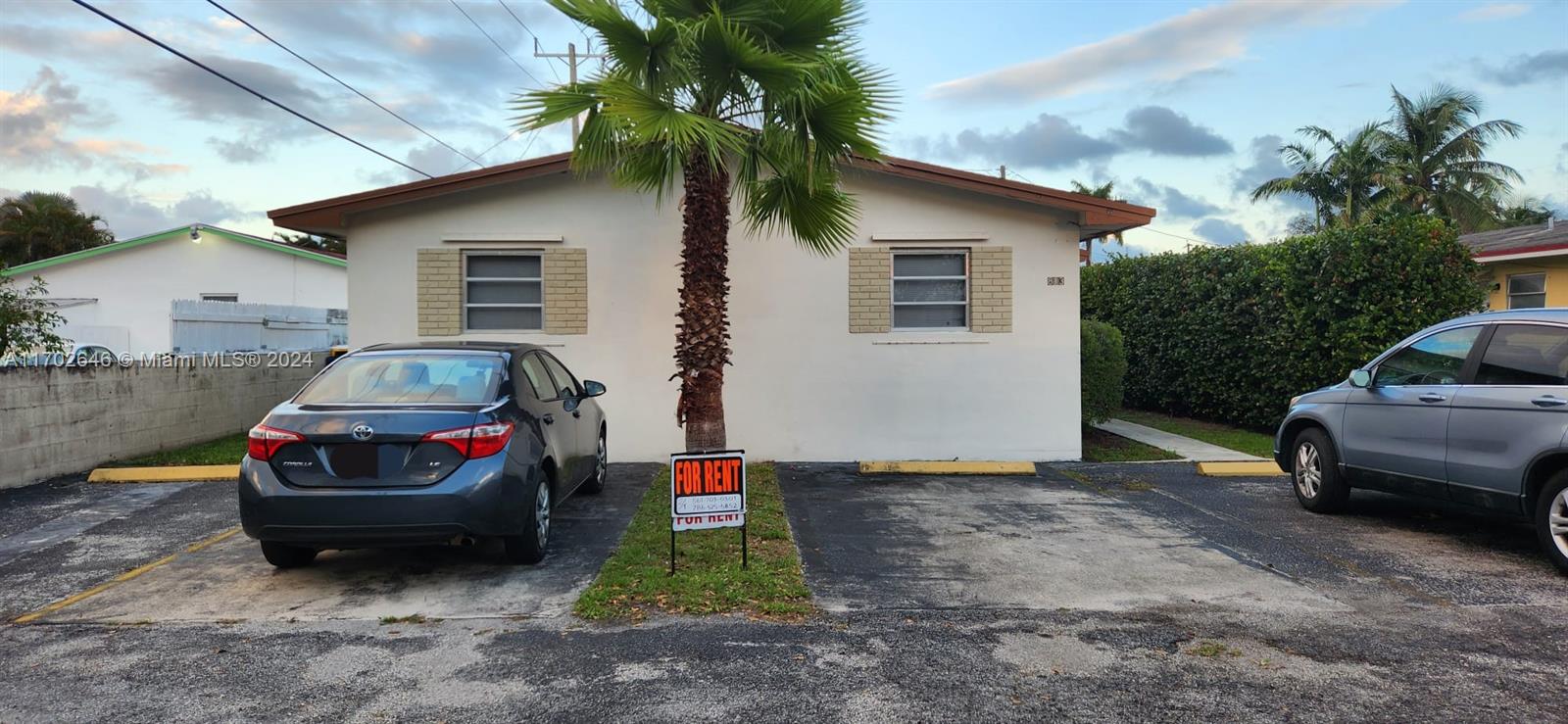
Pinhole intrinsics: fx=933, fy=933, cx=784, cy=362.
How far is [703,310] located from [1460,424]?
567 centimetres

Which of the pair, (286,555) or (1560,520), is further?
(286,555)

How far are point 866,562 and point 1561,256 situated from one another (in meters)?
17.6

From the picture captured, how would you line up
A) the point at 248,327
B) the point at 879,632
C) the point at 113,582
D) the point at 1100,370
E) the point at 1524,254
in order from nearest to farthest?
1. the point at 879,632
2. the point at 113,582
3. the point at 1100,370
4. the point at 1524,254
5. the point at 248,327

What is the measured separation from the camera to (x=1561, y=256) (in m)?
17.0

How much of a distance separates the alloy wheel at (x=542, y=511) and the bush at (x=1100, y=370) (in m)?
7.75

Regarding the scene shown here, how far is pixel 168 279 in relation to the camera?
2800cm

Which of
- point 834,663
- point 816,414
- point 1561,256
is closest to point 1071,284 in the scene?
point 816,414

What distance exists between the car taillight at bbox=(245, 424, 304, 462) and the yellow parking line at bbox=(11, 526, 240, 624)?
4.46ft

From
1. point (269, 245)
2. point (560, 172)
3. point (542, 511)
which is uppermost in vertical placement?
point (269, 245)

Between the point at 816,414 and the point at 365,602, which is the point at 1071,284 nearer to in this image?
the point at 816,414

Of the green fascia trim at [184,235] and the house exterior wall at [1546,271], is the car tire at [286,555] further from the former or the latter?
the green fascia trim at [184,235]

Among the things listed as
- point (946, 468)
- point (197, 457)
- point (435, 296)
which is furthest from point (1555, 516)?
point (197, 457)

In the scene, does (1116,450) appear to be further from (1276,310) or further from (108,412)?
(108,412)

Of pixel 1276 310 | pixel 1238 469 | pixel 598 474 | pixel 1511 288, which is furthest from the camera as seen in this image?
pixel 1511 288
